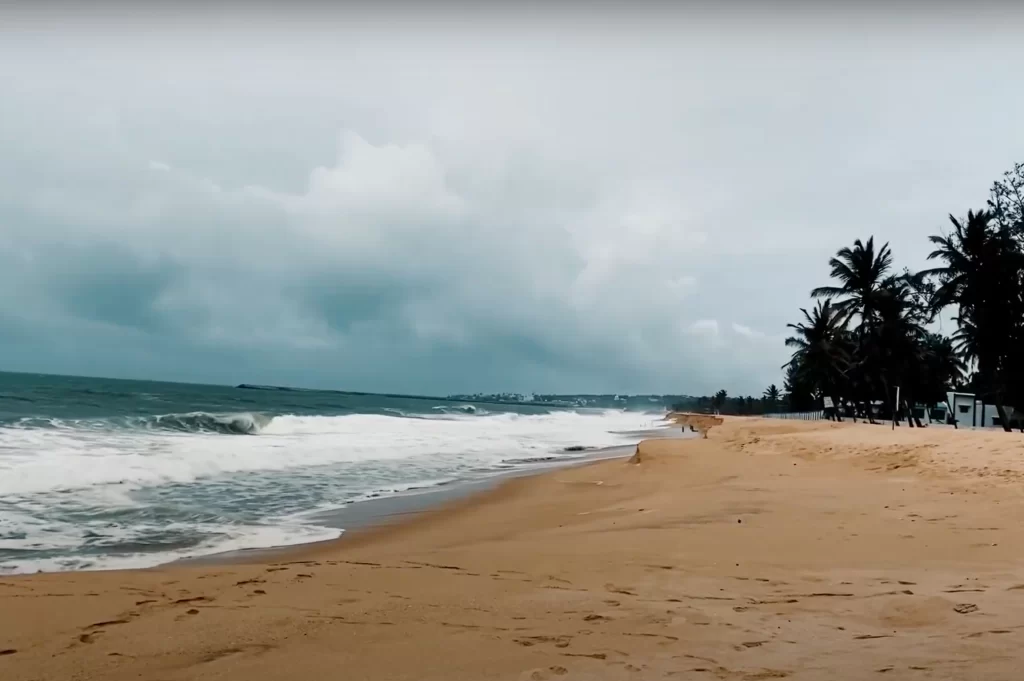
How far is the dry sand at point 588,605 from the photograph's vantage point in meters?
3.37

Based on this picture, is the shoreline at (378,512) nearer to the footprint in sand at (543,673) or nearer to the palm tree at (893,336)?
the footprint in sand at (543,673)

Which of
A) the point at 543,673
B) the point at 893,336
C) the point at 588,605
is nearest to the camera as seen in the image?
the point at 543,673

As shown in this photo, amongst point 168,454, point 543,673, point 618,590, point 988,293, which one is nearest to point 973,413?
point 988,293

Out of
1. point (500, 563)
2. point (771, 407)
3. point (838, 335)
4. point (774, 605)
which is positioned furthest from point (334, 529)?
point (771, 407)

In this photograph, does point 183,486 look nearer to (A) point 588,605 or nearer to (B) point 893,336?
(A) point 588,605

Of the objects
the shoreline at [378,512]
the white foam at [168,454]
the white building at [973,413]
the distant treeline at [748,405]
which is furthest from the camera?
the distant treeline at [748,405]

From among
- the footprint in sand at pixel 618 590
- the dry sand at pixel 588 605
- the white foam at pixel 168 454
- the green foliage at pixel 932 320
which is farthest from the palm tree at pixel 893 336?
the footprint in sand at pixel 618 590

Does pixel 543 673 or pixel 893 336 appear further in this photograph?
pixel 893 336

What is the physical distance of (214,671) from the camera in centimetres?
337

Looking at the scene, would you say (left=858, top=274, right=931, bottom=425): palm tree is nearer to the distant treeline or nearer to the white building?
the white building

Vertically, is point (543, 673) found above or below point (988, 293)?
below

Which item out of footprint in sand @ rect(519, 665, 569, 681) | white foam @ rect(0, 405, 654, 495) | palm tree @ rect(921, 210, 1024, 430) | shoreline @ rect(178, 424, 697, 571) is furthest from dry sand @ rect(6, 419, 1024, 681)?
palm tree @ rect(921, 210, 1024, 430)

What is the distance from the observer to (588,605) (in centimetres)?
435

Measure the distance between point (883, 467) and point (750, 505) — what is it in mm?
5653
